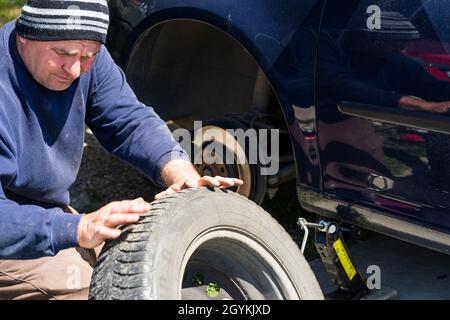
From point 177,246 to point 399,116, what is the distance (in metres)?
1.01

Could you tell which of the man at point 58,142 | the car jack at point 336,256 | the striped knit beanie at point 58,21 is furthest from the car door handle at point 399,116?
the striped knit beanie at point 58,21

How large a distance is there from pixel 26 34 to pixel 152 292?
0.91 metres

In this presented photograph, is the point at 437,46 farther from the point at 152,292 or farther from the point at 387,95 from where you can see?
the point at 152,292

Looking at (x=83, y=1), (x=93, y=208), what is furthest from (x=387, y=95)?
(x=93, y=208)

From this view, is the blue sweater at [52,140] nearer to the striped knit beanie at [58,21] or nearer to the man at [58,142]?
the man at [58,142]

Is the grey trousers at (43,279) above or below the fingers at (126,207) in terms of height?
below

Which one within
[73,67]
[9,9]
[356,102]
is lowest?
[9,9]

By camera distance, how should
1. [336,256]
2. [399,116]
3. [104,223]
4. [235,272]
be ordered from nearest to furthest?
[104,223] < [235,272] < [399,116] < [336,256]

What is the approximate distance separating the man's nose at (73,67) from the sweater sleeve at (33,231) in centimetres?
47

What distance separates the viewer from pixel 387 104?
2.78 m

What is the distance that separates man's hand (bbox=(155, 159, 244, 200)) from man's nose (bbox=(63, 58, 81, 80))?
46 cm

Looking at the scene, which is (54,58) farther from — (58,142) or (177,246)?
(177,246)

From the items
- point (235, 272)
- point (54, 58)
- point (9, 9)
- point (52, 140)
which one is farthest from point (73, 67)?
point (9, 9)

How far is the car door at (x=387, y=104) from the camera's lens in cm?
267
